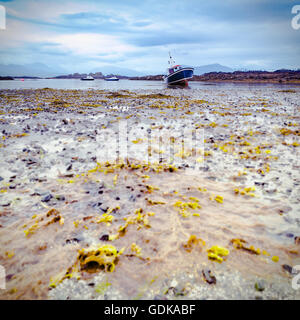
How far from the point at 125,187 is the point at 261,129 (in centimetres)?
887

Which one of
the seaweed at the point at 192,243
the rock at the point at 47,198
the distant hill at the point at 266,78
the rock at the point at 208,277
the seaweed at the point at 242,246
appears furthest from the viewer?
the distant hill at the point at 266,78

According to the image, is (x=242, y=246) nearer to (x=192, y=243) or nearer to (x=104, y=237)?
(x=192, y=243)

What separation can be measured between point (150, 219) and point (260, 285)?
7.12 feet

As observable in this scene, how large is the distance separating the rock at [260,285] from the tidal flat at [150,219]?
14 millimetres

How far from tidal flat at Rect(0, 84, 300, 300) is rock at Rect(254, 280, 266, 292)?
0.04 feet

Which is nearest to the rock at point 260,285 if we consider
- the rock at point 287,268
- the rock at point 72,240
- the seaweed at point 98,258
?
the rock at point 287,268

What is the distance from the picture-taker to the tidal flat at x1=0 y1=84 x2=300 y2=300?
9.29 ft

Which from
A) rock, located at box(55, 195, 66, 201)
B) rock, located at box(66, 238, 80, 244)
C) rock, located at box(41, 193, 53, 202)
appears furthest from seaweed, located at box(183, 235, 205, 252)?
rock, located at box(41, 193, 53, 202)

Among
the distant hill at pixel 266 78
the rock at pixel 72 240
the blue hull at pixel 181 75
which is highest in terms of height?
the distant hill at pixel 266 78

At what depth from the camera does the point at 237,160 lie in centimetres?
695

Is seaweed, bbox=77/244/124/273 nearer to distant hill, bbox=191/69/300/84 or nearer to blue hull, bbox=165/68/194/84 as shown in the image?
blue hull, bbox=165/68/194/84

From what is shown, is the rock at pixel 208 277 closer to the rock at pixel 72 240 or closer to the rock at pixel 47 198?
the rock at pixel 72 240

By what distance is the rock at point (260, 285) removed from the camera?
2703 mm

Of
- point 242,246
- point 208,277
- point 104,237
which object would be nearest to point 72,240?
point 104,237
